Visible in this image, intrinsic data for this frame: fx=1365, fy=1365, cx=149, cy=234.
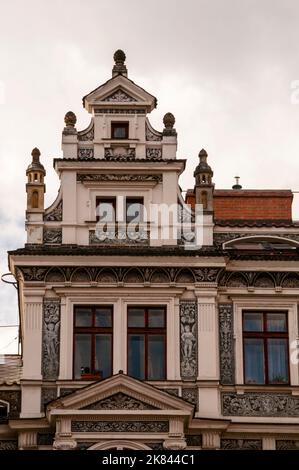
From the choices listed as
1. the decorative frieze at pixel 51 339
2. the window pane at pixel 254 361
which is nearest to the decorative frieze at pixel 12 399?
the decorative frieze at pixel 51 339

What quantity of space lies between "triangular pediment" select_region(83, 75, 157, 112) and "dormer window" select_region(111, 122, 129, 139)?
522 mm

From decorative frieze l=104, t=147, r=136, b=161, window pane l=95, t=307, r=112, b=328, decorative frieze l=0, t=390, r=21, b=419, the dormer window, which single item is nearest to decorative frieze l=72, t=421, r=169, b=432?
decorative frieze l=0, t=390, r=21, b=419

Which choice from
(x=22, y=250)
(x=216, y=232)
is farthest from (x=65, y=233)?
(x=216, y=232)

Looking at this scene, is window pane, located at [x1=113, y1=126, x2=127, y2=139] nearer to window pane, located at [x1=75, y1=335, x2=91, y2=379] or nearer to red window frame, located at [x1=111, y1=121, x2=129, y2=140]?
red window frame, located at [x1=111, y1=121, x2=129, y2=140]

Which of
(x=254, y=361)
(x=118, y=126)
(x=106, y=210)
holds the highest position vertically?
(x=118, y=126)

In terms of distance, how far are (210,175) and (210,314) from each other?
3889 mm

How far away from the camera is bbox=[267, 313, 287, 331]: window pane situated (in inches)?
1404

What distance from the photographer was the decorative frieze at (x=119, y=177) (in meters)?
36.4

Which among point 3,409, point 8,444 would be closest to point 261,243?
point 3,409

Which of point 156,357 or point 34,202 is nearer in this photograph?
point 156,357

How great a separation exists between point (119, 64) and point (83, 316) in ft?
24.5

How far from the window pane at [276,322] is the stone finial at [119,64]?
7887mm

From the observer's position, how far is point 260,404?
3472 centimetres

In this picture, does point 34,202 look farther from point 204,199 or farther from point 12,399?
point 12,399
